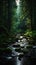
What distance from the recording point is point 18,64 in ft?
25.5

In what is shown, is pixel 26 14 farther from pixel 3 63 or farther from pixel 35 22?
pixel 3 63

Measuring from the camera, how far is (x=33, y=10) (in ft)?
69.7

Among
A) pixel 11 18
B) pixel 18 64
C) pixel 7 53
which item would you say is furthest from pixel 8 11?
pixel 18 64

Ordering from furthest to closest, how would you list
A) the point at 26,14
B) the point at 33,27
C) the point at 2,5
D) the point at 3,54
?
the point at 26,14 < the point at 33,27 < the point at 2,5 < the point at 3,54

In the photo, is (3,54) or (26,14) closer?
(3,54)

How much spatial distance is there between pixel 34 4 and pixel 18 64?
46.7 feet

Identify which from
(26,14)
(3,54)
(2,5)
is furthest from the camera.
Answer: (26,14)

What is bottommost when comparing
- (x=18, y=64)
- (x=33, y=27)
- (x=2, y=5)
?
(x=18, y=64)

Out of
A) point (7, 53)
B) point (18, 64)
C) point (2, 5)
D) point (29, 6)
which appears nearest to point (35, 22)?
point (29, 6)

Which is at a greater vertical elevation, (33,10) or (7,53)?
(33,10)

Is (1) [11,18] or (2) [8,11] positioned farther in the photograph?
(1) [11,18]

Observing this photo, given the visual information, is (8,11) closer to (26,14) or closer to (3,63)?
(26,14)

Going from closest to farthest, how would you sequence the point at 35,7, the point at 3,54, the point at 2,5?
1. the point at 3,54
2. the point at 2,5
3. the point at 35,7

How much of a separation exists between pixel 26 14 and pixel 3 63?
16660 millimetres
